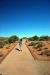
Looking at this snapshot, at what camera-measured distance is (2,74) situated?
9008mm

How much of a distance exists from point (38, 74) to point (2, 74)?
2486mm

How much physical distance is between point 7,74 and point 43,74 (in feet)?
8.13

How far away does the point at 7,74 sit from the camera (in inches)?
355

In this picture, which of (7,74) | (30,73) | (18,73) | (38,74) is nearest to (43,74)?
(38,74)

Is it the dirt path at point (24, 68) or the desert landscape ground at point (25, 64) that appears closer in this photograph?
the dirt path at point (24, 68)

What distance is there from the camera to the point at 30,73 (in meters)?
9.40

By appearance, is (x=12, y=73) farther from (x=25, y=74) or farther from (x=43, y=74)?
(x=43, y=74)

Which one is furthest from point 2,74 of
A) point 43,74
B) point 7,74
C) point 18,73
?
point 43,74

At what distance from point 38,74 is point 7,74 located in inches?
84.5

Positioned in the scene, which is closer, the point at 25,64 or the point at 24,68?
the point at 24,68

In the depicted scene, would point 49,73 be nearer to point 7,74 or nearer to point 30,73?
point 30,73

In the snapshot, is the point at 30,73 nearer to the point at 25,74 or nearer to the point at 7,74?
the point at 25,74

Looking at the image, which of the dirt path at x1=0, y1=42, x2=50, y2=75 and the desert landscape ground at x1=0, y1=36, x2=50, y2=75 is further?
the desert landscape ground at x1=0, y1=36, x2=50, y2=75

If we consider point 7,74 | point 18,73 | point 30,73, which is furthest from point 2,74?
point 30,73
